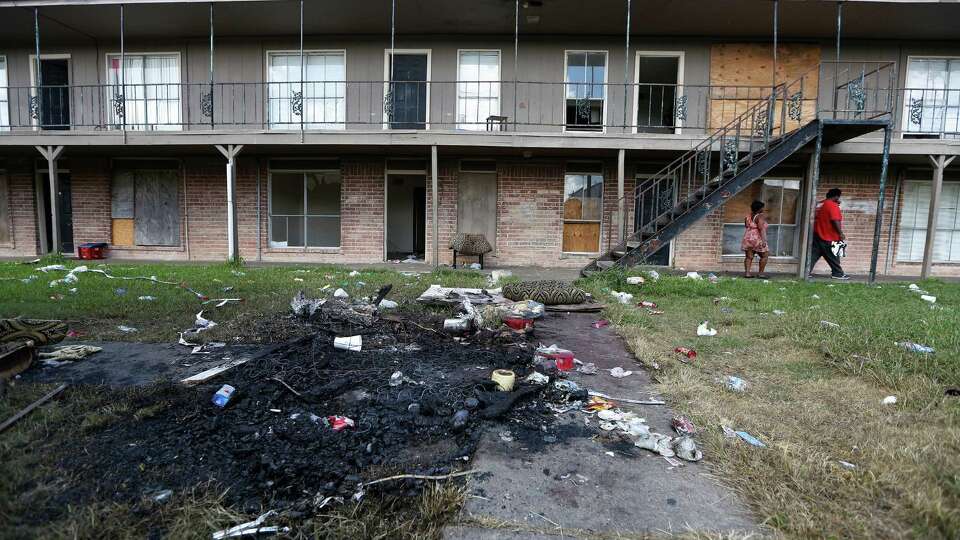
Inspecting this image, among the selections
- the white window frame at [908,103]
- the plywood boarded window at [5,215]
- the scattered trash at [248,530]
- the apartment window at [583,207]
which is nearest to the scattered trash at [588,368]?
the scattered trash at [248,530]

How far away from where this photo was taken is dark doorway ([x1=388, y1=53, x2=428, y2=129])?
1212 centimetres

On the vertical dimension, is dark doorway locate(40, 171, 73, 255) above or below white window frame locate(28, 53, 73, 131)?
below

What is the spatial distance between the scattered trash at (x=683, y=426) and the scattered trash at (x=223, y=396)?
2831 millimetres

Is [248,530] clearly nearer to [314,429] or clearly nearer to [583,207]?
[314,429]

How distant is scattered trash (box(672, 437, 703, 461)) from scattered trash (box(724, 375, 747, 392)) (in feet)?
4.00

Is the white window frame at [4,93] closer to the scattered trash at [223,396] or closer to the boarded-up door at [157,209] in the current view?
the boarded-up door at [157,209]

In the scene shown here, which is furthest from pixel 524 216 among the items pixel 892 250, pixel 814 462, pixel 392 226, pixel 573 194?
pixel 814 462

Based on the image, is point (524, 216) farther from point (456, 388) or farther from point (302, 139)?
point (456, 388)

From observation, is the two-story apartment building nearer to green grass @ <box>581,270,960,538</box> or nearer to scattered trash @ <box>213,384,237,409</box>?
green grass @ <box>581,270,960,538</box>

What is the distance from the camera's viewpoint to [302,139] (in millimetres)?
10961

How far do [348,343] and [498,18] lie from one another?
346 inches

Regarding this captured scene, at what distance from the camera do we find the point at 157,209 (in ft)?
42.4

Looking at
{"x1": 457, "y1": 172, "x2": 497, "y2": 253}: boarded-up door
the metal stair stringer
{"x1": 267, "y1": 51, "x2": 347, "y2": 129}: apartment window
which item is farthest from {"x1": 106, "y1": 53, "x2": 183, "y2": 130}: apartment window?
the metal stair stringer

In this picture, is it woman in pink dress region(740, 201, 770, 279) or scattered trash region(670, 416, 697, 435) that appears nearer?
scattered trash region(670, 416, 697, 435)
